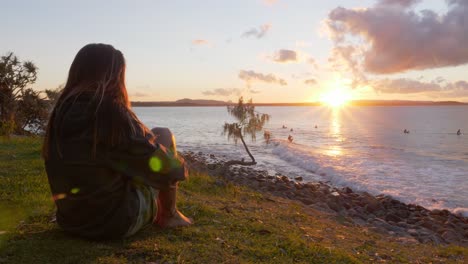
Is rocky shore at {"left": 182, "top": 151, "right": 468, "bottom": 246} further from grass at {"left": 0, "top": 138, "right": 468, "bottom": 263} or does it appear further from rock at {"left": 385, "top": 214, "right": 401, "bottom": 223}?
grass at {"left": 0, "top": 138, "right": 468, "bottom": 263}

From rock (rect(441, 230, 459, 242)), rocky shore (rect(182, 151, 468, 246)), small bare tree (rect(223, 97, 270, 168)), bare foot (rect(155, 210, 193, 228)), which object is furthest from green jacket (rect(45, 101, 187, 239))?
small bare tree (rect(223, 97, 270, 168))

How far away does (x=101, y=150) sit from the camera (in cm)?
342

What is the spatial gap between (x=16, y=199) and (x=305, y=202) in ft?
33.8

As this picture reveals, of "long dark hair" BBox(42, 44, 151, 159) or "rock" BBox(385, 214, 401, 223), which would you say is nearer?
"long dark hair" BBox(42, 44, 151, 159)

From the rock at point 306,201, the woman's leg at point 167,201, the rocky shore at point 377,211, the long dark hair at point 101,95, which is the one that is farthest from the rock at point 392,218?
the long dark hair at point 101,95

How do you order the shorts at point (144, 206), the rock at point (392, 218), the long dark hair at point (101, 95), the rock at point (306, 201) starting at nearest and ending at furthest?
the long dark hair at point (101, 95) < the shorts at point (144, 206) < the rock at point (392, 218) < the rock at point (306, 201)

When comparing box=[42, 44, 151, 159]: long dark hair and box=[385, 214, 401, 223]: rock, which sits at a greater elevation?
box=[42, 44, 151, 159]: long dark hair

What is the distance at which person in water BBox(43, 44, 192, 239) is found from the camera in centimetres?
334

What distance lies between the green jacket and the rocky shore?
24.2 feet

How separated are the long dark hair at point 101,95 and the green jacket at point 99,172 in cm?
6

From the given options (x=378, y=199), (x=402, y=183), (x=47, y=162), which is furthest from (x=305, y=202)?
(x=47, y=162)

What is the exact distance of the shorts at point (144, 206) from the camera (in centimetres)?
388

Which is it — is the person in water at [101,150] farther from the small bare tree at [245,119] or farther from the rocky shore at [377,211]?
the small bare tree at [245,119]

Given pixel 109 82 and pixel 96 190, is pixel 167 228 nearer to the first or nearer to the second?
pixel 96 190
